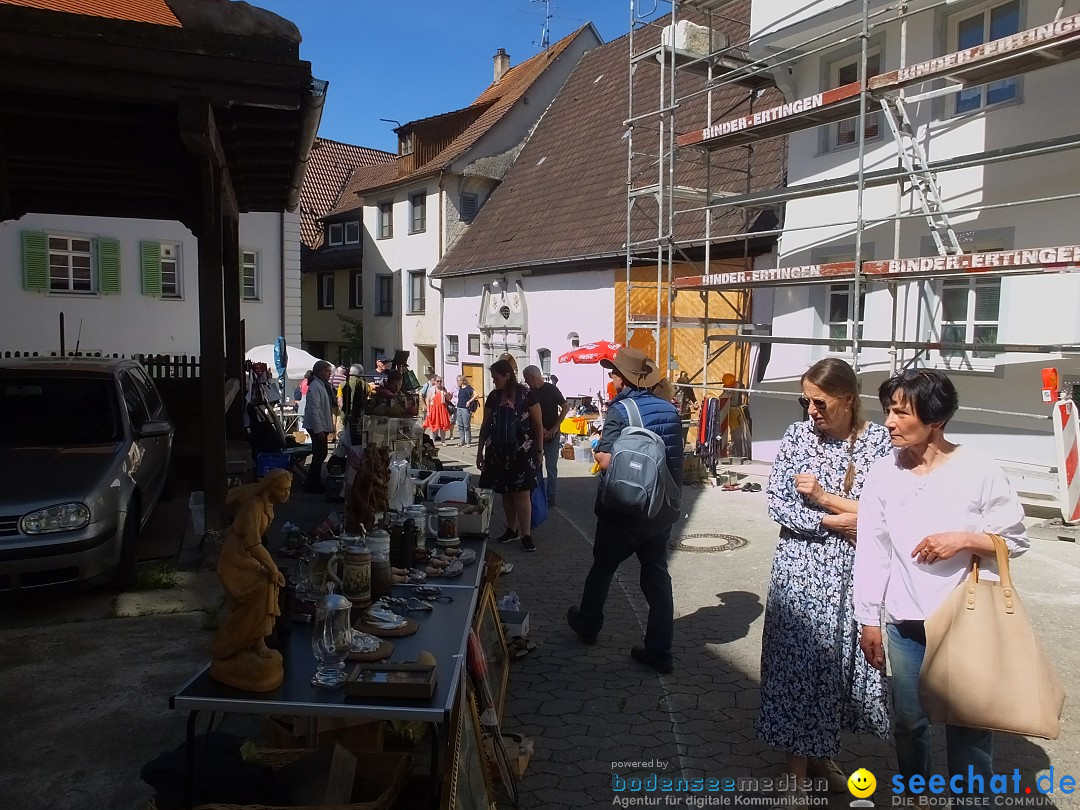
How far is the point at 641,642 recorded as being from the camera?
5422mm

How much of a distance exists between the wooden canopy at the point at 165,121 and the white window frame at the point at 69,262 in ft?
34.1

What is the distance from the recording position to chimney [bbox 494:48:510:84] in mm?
32397

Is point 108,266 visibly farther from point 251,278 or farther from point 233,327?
point 233,327

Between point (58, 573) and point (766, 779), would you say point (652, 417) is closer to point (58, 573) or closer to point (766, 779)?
point (766, 779)

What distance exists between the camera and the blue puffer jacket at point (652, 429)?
4.77m

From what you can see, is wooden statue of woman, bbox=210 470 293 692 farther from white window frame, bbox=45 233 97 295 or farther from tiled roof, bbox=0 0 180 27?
white window frame, bbox=45 233 97 295

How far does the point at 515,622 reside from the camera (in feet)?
17.0

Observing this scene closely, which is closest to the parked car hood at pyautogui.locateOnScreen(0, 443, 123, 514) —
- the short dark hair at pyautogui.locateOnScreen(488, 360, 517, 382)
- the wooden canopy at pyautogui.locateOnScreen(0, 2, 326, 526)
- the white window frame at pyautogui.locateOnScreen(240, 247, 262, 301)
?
the wooden canopy at pyautogui.locateOnScreen(0, 2, 326, 526)

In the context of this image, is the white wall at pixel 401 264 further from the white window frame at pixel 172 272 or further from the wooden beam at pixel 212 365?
the wooden beam at pixel 212 365

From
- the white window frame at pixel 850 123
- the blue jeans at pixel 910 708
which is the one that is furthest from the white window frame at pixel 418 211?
the blue jeans at pixel 910 708

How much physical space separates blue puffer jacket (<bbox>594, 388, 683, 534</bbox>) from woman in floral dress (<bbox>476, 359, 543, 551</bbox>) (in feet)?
8.76

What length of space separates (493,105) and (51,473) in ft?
82.2

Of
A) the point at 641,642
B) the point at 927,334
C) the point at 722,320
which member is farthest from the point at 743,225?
the point at 641,642

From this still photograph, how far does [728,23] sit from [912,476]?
61.1ft
